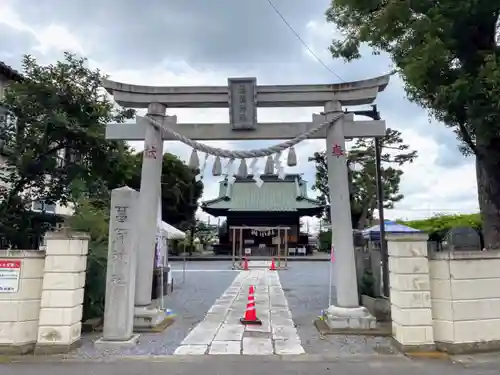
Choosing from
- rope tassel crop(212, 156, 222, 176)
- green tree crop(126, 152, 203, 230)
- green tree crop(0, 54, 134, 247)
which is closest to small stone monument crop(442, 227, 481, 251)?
rope tassel crop(212, 156, 222, 176)

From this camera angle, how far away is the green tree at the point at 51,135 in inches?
389

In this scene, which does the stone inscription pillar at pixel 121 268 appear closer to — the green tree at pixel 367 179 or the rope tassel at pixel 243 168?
the rope tassel at pixel 243 168

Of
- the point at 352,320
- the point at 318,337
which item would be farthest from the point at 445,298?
the point at 318,337

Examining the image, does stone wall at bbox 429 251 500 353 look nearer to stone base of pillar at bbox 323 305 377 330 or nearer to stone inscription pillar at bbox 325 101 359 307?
stone base of pillar at bbox 323 305 377 330

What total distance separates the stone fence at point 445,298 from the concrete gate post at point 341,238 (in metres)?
1.19

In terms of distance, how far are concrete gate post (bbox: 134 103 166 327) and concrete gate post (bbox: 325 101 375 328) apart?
11.1ft

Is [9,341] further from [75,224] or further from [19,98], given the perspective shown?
[19,98]

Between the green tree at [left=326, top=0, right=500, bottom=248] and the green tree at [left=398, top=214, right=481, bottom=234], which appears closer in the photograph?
the green tree at [left=326, top=0, right=500, bottom=248]

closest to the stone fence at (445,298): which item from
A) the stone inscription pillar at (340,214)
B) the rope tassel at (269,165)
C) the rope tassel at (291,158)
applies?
the stone inscription pillar at (340,214)

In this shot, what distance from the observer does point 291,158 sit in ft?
25.4

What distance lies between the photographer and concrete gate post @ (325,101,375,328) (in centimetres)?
713

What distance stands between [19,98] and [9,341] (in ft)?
21.9

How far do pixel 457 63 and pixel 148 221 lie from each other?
669cm

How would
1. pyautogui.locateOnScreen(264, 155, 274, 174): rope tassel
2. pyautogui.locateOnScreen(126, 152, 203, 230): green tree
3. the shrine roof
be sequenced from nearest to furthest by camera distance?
pyautogui.locateOnScreen(264, 155, 274, 174): rope tassel < pyautogui.locateOnScreen(126, 152, 203, 230): green tree < the shrine roof
